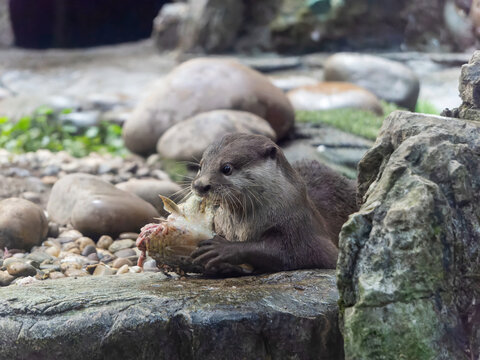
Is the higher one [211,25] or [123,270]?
[123,270]

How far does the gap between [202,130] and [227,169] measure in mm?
2838

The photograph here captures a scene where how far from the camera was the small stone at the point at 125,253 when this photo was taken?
3.47m

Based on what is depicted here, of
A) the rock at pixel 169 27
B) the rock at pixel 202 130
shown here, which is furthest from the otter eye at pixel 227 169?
the rock at pixel 169 27

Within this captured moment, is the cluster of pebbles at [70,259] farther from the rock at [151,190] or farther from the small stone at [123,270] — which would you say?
the rock at [151,190]

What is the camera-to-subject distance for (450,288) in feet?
5.96

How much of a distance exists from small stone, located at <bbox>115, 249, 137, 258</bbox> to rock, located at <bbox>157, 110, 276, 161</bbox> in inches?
76.0

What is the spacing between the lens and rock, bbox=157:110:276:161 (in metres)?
5.42

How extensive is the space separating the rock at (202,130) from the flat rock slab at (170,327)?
3.29m

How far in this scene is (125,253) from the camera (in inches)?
138

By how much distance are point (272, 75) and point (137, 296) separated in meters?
8.31

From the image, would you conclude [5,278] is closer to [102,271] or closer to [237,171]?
[102,271]

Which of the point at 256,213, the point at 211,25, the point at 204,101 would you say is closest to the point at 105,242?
the point at 256,213

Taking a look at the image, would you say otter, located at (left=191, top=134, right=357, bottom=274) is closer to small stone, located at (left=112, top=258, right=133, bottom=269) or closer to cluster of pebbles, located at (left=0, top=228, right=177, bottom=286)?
cluster of pebbles, located at (left=0, top=228, right=177, bottom=286)

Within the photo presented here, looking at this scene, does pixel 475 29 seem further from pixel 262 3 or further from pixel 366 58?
pixel 262 3
